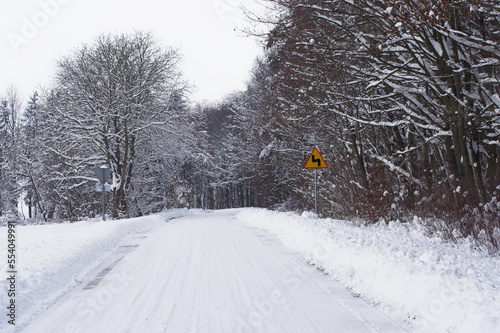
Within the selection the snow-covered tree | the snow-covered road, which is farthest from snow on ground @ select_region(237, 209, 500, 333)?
the snow-covered tree

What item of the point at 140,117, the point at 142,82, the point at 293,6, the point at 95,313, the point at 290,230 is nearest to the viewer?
the point at 95,313

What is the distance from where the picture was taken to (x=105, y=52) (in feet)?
83.4

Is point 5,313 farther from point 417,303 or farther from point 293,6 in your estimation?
point 293,6

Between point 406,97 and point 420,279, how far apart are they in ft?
23.5

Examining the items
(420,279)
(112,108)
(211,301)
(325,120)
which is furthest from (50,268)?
(112,108)

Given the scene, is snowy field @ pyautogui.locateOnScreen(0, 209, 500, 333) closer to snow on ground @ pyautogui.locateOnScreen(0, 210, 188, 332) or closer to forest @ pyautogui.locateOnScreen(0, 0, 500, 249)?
snow on ground @ pyautogui.locateOnScreen(0, 210, 188, 332)

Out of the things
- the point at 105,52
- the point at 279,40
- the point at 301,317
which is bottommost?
the point at 301,317

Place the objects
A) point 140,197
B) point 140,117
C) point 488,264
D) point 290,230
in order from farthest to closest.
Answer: point 140,197 → point 140,117 → point 290,230 → point 488,264

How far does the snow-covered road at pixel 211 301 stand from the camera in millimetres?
4422

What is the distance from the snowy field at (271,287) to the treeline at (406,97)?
2.48 metres

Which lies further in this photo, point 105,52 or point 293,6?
point 105,52

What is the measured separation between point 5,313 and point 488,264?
6.78m

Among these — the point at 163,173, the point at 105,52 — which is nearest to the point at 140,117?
the point at 105,52

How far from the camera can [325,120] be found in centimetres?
2022
